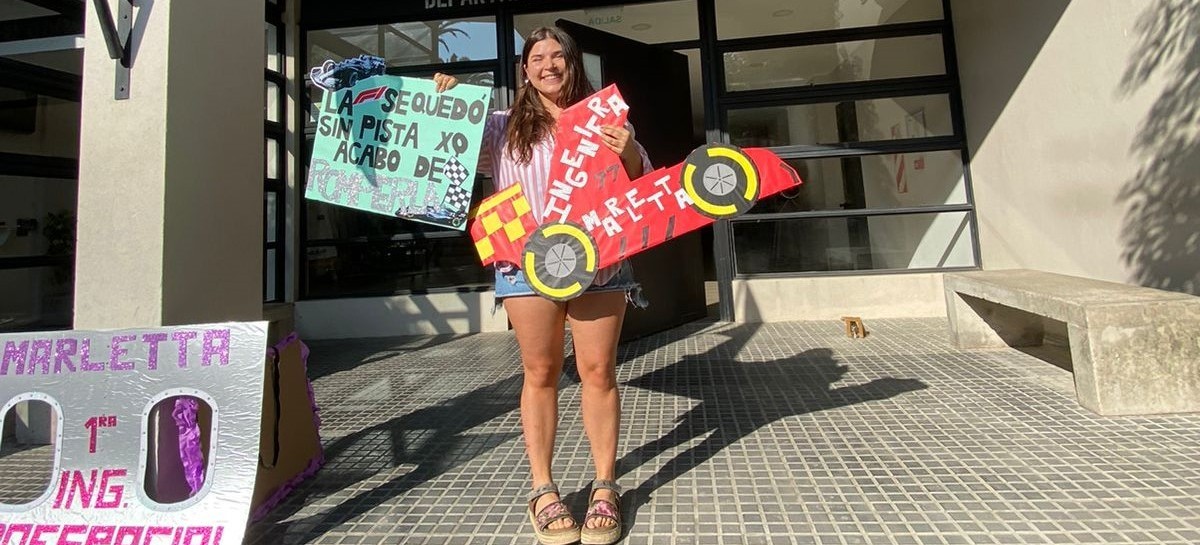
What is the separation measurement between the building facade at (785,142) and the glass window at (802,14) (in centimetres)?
3

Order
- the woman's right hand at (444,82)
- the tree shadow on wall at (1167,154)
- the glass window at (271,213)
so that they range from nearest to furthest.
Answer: the woman's right hand at (444,82) < the tree shadow on wall at (1167,154) < the glass window at (271,213)

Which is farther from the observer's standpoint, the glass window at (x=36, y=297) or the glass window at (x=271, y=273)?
the glass window at (x=271, y=273)

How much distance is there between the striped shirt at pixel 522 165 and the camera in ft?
6.93

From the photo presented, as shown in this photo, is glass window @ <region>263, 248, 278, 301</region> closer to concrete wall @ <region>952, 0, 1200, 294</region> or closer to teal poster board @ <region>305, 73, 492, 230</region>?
teal poster board @ <region>305, 73, 492, 230</region>

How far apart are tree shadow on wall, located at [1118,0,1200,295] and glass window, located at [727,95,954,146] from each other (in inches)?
105

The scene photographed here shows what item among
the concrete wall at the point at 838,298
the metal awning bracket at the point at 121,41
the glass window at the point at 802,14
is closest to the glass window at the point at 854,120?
the glass window at the point at 802,14

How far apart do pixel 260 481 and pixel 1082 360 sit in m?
4.19

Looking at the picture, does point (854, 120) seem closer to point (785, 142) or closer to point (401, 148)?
point (785, 142)

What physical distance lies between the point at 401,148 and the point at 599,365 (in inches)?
44.7

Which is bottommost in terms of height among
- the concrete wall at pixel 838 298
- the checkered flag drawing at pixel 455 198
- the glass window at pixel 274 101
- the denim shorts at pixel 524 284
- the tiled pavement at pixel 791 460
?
the tiled pavement at pixel 791 460

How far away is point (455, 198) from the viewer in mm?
2154

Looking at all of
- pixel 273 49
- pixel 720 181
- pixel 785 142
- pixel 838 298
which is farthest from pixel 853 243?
pixel 273 49

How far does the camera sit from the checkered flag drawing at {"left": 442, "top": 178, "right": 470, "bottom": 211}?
7.07ft

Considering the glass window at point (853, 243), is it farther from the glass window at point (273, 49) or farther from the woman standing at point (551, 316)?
the glass window at point (273, 49)
